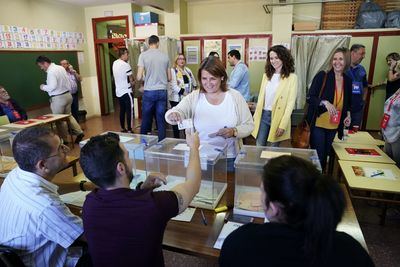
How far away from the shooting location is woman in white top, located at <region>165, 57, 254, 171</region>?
1.88m

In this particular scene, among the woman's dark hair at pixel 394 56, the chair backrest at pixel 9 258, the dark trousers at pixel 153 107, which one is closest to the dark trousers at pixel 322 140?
the dark trousers at pixel 153 107

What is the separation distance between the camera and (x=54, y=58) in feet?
18.7

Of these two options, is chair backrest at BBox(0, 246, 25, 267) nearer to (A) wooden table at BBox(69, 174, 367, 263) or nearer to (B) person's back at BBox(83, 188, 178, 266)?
(B) person's back at BBox(83, 188, 178, 266)

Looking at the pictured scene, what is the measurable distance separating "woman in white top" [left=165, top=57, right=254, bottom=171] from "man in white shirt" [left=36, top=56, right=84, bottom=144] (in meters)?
3.30

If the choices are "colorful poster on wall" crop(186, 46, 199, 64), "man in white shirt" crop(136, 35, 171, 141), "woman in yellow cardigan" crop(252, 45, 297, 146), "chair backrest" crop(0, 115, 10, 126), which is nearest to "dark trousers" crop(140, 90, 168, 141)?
"man in white shirt" crop(136, 35, 171, 141)

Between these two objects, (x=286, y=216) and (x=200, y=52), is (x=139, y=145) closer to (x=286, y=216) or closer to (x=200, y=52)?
(x=286, y=216)

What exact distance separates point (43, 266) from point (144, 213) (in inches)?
25.2

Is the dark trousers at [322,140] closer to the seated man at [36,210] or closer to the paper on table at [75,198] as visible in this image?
the paper on table at [75,198]

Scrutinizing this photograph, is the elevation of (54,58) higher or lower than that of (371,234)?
higher

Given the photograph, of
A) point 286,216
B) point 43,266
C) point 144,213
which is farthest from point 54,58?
point 286,216

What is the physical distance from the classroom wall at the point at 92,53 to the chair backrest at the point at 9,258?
575cm

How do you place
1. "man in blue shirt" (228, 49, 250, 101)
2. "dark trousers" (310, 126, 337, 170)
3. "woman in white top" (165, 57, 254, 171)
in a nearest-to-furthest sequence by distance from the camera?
"woman in white top" (165, 57, 254, 171) → "dark trousers" (310, 126, 337, 170) → "man in blue shirt" (228, 49, 250, 101)

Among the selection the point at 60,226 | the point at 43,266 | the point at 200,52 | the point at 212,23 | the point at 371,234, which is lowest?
the point at 371,234

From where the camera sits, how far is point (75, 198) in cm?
165
